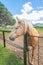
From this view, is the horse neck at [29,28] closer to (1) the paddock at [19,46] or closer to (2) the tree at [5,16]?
(1) the paddock at [19,46]

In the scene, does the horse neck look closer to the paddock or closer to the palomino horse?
the palomino horse

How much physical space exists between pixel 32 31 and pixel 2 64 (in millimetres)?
493

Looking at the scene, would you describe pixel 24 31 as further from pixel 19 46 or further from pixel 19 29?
pixel 19 46

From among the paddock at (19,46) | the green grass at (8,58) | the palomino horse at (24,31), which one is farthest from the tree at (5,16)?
the palomino horse at (24,31)

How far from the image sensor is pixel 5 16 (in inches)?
124

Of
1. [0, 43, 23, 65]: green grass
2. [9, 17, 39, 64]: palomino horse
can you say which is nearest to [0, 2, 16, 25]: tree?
[0, 43, 23, 65]: green grass

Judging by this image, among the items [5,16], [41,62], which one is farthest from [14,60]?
[5,16]

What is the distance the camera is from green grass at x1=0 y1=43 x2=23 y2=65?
2359 millimetres

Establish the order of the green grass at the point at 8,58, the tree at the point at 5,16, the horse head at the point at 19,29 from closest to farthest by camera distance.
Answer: the horse head at the point at 19,29, the green grass at the point at 8,58, the tree at the point at 5,16

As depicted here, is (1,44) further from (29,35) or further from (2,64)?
(29,35)

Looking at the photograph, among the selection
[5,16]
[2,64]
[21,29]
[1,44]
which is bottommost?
[2,64]

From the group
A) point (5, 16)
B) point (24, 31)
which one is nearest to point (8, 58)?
point (24, 31)

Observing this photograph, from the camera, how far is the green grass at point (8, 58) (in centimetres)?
236

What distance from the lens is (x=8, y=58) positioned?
246cm
